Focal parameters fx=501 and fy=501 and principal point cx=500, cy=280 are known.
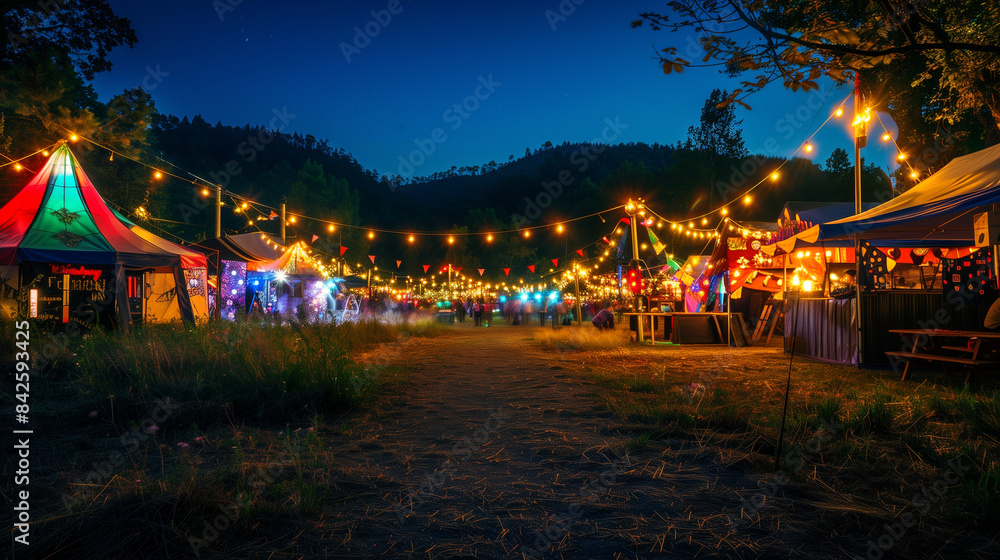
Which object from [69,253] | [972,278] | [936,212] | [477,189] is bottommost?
[972,278]

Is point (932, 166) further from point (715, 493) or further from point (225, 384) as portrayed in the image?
point (225, 384)

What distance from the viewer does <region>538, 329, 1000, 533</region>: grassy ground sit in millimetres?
2740

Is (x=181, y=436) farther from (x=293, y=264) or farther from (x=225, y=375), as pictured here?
(x=293, y=264)

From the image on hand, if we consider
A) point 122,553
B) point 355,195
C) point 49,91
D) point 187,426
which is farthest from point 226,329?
point 355,195

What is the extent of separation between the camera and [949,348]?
616cm

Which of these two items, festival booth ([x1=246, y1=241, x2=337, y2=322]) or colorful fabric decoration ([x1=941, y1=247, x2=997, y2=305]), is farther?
festival booth ([x1=246, y1=241, x2=337, y2=322])

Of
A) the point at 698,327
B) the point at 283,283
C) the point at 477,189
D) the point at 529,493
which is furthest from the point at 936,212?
the point at 477,189

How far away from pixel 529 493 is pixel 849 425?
8.81 ft

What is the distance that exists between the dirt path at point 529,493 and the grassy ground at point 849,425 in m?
0.42

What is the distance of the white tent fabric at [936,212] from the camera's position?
21.0 ft

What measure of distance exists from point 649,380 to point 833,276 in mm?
8278

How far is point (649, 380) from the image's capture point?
21.2ft

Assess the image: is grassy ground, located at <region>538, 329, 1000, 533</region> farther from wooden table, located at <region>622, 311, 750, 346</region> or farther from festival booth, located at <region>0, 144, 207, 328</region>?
festival booth, located at <region>0, 144, 207, 328</region>

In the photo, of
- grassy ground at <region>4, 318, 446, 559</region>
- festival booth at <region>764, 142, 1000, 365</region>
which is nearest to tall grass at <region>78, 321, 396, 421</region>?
grassy ground at <region>4, 318, 446, 559</region>
